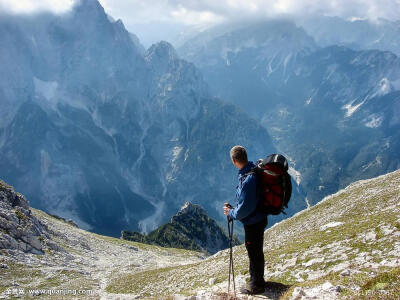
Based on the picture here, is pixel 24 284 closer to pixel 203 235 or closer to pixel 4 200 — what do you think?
pixel 4 200

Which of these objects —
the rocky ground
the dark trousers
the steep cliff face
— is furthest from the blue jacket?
the steep cliff face

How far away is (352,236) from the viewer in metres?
17.3

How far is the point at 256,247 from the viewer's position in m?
11.3

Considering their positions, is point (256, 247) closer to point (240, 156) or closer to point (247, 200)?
point (247, 200)

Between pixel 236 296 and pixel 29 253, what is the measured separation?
40.1m

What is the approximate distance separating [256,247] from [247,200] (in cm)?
226

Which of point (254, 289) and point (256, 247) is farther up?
point (256, 247)

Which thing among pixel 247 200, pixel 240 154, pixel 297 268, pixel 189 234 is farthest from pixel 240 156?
pixel 189 234

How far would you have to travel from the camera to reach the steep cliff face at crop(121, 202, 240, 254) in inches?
5723

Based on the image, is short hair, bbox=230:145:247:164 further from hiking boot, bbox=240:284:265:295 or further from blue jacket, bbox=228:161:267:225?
hiking boot, bbox=240:284:265:295

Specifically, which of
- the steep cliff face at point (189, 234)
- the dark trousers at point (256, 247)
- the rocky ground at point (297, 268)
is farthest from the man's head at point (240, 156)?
the steep cliff face at point (189, 234)

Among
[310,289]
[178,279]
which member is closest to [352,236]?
[310,289]

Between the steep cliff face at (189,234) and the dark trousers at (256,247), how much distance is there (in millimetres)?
133787

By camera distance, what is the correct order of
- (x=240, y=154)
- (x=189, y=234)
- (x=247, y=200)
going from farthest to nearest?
1. (x=189, y=234)
2. (x=240, y=154)
3. (x=247, y=200)
